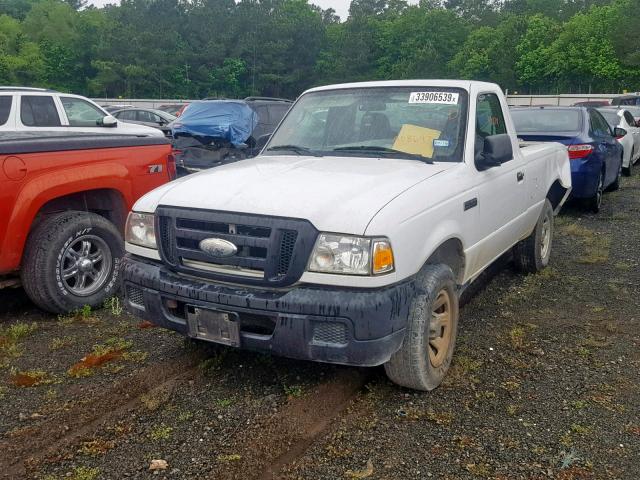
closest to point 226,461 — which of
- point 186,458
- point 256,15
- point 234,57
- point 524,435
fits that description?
point 186,458

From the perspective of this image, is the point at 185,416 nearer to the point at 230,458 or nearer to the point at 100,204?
the point at 230,458

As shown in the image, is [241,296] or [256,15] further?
[256,15]

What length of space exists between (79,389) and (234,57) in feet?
261

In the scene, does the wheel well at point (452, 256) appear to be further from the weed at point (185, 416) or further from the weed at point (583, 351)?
the weed at point (185, 416)

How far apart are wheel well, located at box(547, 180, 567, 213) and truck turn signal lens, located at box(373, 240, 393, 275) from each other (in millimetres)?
4152

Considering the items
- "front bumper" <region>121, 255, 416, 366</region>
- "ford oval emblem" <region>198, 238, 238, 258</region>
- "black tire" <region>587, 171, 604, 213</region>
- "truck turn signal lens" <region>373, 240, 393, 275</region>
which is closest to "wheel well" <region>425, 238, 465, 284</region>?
"front bumper" <region>121, 255, 416, 366</region>

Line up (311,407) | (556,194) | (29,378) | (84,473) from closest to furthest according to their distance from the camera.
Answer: (84,473)
(311,407)
(29,378)
(556,194)

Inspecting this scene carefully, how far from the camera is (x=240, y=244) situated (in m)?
3.21

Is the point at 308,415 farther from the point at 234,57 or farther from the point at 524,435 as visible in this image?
the point at 234,57

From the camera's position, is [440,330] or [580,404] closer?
[580,404]

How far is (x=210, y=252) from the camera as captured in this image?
3283mm

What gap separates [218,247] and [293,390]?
1.03 metres

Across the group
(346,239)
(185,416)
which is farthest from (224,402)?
(346,239)

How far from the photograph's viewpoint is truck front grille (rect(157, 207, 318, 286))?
3.10 m
